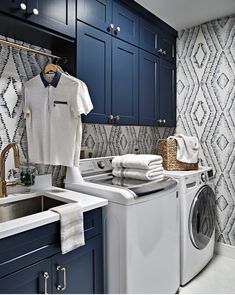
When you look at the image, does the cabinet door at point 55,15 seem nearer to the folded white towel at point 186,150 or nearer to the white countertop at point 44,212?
the white countertop at point 44,212

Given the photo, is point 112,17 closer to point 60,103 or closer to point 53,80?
point 53,80

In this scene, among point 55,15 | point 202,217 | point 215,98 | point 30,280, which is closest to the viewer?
point 30,280

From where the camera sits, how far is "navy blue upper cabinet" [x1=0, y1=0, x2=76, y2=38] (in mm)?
1380

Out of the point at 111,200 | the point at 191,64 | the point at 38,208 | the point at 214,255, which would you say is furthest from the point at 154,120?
the point at 214,255

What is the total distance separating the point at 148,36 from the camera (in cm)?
238

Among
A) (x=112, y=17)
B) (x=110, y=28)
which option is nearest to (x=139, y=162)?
(x=110, y=28)

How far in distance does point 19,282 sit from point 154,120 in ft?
6.03

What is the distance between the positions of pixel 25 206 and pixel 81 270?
22.3 inches

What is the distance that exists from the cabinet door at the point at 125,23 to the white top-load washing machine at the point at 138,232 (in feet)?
3.99

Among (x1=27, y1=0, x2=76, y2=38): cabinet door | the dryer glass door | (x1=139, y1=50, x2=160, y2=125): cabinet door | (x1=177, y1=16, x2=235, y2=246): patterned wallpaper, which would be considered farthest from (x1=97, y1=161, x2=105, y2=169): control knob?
(x1=177, y1=16, x2=235, y2=246): patterned wallpaper

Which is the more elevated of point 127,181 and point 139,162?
point 139,162

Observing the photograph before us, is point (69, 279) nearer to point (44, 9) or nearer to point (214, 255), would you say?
point (44, 9)

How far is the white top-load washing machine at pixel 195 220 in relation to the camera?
2123mm

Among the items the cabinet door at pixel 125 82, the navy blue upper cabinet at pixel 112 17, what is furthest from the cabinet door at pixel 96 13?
the cabinet door at pixel 125 82
